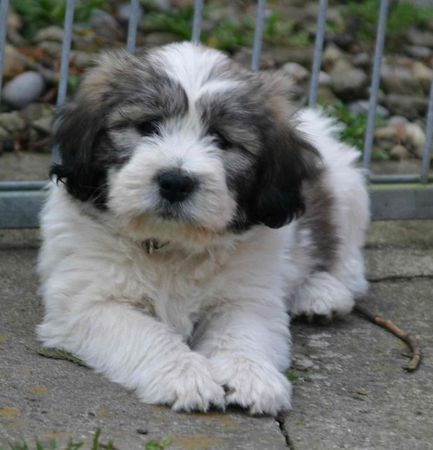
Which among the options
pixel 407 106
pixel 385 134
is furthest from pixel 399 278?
pixel 407 106

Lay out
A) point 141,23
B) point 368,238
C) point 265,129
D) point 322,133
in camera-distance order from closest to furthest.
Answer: point 265,129
point 322,133
point 368,238
point 141,23

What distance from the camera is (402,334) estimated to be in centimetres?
524

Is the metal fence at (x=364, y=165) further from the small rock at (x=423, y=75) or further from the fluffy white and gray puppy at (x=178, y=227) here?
the small rock at (x=423, y=75)

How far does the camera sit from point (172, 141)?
4.46 m

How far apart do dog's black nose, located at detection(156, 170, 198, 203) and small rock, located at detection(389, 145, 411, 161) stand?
13.2ft

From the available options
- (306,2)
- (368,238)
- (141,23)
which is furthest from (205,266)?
(306,2)

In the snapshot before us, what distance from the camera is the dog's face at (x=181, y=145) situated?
14.4ft

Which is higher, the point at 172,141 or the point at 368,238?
the point at 172,141

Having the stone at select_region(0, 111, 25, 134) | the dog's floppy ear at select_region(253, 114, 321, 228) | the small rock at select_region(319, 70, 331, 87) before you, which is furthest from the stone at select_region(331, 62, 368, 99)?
the dog's floppy ear at select_region(253, 114, 321, 228)

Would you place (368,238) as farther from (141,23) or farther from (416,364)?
(141,23)

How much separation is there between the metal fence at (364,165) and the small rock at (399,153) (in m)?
1.29

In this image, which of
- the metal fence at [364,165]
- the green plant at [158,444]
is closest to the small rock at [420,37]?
the metal fence at [364,165]

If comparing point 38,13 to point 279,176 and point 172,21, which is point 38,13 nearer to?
point 172,21

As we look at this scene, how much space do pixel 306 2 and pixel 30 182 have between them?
191 inches
